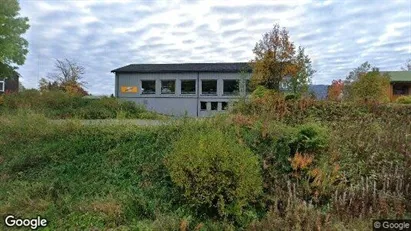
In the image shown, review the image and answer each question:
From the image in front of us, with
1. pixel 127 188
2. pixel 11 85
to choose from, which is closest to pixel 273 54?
pixel 127 188

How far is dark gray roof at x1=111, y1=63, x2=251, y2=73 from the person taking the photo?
113ft

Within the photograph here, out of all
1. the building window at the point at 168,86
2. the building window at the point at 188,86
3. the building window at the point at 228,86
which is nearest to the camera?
the building window at the point at 228,86

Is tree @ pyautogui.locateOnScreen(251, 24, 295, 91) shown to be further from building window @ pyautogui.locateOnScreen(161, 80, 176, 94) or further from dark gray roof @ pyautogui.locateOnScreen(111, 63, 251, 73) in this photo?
building window @ pyautogui.locateOnScreen(161, 80, 176, 94)

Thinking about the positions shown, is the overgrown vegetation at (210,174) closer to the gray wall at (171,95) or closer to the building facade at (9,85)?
the gray wall at (171,95)

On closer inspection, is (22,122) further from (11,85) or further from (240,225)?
(11,85)

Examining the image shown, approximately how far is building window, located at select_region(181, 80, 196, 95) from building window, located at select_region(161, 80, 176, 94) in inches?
39.7

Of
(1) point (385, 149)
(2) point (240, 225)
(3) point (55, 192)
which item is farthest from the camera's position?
(1) point (385, 149)

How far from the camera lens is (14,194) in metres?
5.93

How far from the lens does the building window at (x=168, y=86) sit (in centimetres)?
3554

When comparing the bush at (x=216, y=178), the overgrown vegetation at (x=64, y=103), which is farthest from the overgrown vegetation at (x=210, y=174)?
the overgrown vegetation at (x=64, y=103)

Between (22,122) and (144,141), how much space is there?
372 centimetres

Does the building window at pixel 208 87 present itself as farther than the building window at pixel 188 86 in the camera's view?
No

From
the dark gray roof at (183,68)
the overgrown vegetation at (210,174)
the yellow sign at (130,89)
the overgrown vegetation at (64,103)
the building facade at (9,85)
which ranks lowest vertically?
the overgrown vegetation at (210,174)

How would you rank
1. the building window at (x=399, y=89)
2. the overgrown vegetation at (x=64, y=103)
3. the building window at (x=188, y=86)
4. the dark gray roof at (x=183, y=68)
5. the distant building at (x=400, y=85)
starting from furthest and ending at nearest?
the building window at (x=399, y=89), the distant building at (x=400, y=85), the building window at (x=188, y=86), the dark gray roof at (x=183, y=68), the overgrown vegetation at (x=64, y=103)
